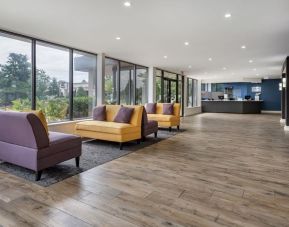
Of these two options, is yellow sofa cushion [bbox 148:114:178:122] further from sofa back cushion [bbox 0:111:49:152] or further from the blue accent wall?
the blue accent wall

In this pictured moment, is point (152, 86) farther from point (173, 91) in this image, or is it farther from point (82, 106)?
point (82, 106)

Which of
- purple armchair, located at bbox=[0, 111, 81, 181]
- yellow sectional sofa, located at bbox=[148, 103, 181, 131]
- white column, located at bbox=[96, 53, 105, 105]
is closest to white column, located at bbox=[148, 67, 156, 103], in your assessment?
yellow sectional sofa, located at bbox=[148, 103, 181, 131]

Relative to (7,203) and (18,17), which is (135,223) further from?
(18,17)

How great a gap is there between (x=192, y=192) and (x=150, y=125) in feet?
11.1

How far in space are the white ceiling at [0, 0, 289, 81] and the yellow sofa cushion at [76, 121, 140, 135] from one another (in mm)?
2116

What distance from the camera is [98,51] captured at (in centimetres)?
711

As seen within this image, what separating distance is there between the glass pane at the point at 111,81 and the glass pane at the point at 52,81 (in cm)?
172

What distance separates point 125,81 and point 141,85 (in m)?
1.32

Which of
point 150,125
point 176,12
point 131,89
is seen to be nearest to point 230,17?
point 176,12

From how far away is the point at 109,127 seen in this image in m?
5.03

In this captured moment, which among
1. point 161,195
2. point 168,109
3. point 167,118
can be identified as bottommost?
point 161,195

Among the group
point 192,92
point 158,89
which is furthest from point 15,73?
point 192,92

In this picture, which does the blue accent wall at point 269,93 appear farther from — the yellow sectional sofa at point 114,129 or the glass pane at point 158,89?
the yellow sectional sofa at point 114,129

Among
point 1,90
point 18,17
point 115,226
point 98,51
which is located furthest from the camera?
point 98,51
